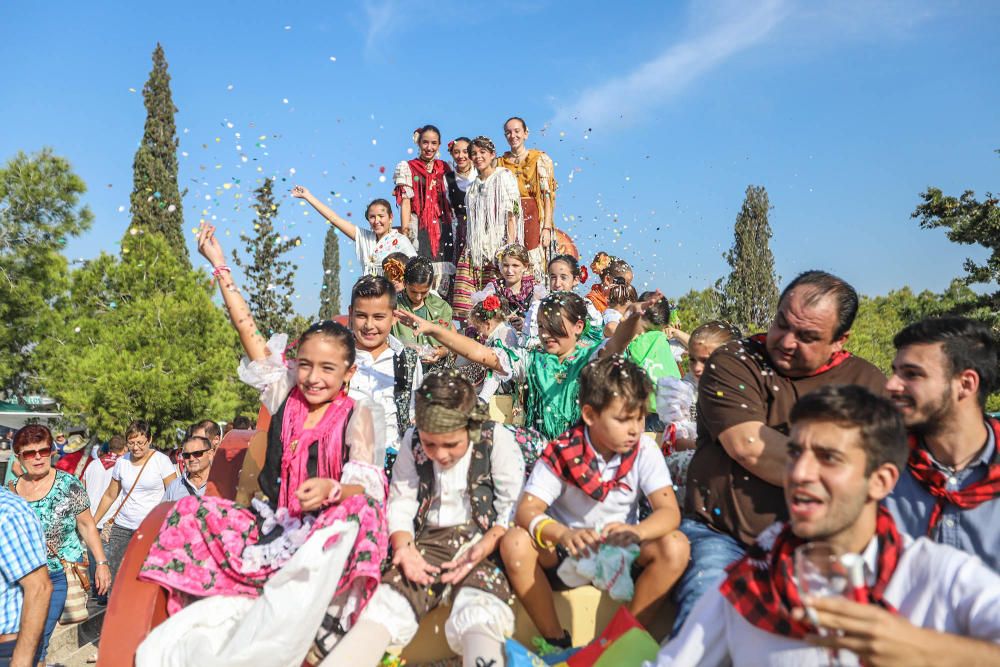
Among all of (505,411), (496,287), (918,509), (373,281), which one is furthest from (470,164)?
(918,509)

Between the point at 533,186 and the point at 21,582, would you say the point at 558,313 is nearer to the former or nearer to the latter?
the point at 21,582

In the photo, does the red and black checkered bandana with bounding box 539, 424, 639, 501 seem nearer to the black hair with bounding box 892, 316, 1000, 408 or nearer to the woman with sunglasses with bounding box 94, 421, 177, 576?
the black hair with bounding box 892, 316, 1000, 408

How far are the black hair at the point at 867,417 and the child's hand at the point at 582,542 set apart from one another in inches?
42.0

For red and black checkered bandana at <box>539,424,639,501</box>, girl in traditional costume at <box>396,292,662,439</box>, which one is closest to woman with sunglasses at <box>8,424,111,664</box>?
girl in traditional costume at <box>396,292,662,439</box>

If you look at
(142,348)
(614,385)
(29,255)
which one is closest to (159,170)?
(29,255)

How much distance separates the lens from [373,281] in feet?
16.2

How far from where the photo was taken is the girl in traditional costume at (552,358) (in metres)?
4.98

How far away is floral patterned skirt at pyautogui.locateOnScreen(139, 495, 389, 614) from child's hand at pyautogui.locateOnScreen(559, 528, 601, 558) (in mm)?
914

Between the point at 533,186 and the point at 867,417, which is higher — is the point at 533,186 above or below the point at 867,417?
above

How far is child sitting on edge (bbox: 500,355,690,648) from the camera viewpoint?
3.36 m

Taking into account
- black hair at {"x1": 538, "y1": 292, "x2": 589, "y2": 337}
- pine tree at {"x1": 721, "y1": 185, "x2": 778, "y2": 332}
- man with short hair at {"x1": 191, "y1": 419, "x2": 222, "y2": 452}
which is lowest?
man with short hair at {"x1": 191, "y1": 419, "x2": 222, "y2": 452}

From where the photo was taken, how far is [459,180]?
948 centimetres

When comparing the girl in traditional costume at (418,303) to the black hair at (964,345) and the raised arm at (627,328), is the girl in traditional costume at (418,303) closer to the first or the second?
the raised arm at (627,328)

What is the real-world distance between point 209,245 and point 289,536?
6.42 ft
